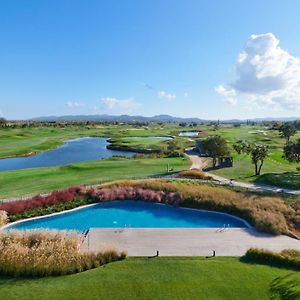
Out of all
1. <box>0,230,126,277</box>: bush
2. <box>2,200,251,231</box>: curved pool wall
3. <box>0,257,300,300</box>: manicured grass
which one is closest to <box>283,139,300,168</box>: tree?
<box>2,200,251,231</box>: curved pool wall

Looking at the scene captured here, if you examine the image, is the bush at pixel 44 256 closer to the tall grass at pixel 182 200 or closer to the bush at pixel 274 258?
the bush at pixel 274 258

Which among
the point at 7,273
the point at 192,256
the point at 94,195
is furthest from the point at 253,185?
the point at 7,273

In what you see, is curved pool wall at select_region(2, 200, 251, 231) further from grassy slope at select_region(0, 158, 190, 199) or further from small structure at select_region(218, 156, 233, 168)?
small structure at select_region(218, 156, 233, 168)

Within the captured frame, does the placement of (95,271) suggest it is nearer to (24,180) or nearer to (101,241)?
(101,241)

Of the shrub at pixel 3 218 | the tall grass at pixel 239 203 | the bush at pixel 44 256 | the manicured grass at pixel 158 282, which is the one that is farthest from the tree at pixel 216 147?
the bush at pixel 44 256

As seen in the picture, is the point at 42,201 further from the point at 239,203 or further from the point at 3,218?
the point at 239,203
